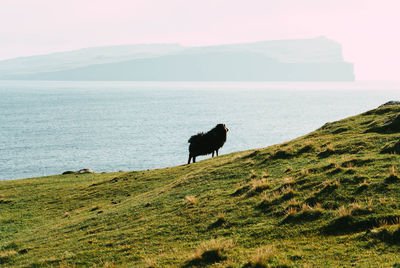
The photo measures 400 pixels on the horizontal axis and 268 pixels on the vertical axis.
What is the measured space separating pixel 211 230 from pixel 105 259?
421 cm

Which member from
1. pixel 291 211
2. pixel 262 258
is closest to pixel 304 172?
pixel 291 211

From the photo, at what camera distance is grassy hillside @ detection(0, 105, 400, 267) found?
11.0 meters

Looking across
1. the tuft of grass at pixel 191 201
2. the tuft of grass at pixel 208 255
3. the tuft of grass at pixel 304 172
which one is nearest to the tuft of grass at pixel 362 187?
the tuft of grass at pixel 304 172

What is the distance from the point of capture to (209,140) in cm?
3859

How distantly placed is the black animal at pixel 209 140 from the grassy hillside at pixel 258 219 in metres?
11.3

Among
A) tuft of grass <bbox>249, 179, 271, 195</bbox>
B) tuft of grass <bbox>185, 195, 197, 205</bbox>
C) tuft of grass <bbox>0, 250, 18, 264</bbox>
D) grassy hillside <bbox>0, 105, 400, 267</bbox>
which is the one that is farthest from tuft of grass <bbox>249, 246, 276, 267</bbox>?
tuft of grass <bbox>0, 250, 18, 264</bbox>

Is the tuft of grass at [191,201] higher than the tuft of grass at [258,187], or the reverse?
the tuft of grass at [258,187]

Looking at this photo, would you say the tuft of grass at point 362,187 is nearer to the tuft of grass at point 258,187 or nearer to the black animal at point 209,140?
the tuft of grass at point 258,187

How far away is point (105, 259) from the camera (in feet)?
44.2

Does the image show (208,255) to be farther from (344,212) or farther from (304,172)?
(304,172)

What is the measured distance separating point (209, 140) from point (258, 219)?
24.5 m

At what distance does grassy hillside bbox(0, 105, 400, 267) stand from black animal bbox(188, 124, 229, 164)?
11293mm

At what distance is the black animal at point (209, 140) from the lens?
125 ft

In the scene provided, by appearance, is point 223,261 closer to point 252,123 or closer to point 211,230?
point 211,230
